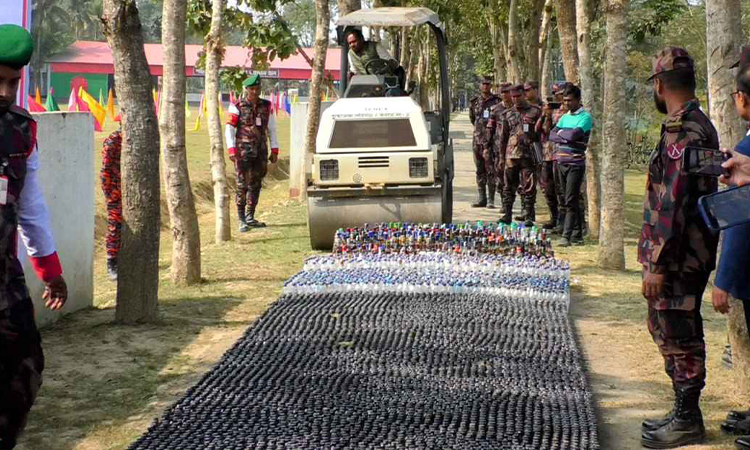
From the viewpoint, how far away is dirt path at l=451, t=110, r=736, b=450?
21.4 feet

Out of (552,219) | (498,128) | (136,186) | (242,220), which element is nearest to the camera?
(136,186)

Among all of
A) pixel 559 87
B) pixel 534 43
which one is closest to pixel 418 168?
pixel 559 87

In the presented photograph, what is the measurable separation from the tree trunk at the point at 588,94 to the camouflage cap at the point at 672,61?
7730 millimetres

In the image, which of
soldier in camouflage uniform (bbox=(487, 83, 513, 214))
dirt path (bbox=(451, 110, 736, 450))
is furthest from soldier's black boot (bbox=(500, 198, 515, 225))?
dirt path (bbox=(451, 110, 736, 450))

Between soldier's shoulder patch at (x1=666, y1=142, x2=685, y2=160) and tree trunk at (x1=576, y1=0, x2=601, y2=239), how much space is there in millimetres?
8111

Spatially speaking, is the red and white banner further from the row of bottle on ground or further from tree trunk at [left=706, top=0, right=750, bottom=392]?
tree trunk at [left=706, top=0, right=750, bottom=392]

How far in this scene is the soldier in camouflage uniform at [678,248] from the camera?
5871mm

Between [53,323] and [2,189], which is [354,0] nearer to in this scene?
[53,323]

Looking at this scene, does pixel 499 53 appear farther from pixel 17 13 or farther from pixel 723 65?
pixel 723 65

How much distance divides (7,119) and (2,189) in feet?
1.04

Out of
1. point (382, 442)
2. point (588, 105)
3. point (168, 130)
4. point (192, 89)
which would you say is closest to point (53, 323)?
point (168, 130)

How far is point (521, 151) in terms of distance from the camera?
1529 cm

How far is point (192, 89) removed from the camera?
101750mm

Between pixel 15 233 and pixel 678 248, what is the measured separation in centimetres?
343
